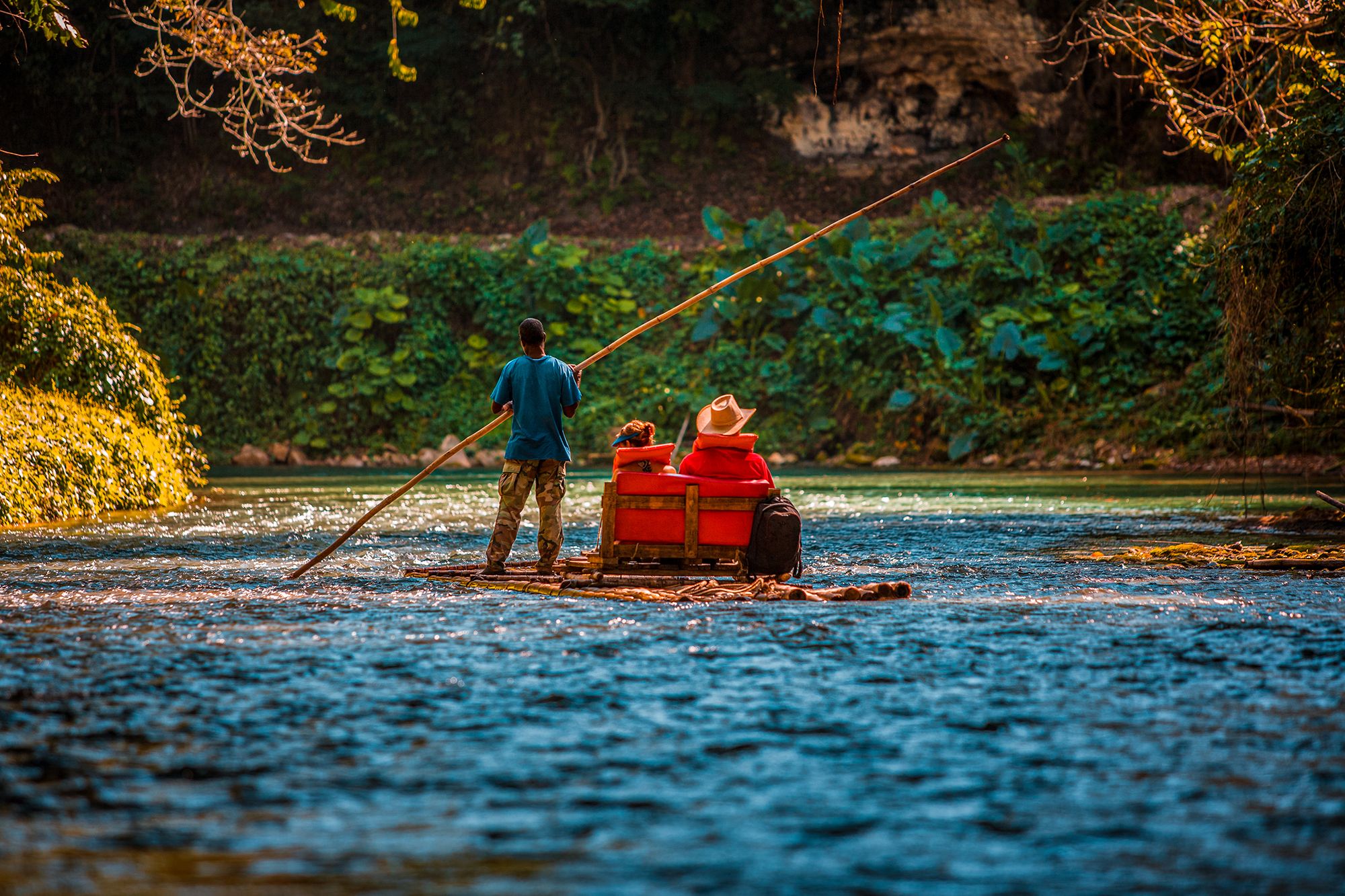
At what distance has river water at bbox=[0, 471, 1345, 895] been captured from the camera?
3.30 meters

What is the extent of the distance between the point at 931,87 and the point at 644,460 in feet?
80.1

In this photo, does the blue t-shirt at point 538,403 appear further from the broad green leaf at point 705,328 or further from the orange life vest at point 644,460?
the broad green leaf at point 705,328

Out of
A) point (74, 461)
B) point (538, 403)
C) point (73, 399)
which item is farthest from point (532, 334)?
point (73, 399)

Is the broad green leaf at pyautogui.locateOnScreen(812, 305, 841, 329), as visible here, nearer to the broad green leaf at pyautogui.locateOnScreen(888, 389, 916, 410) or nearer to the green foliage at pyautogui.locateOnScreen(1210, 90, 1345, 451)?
the broad green leaf at pyautogui.locateOnScreen(888, 389, 916, 410)

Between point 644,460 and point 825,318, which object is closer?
point 644,460

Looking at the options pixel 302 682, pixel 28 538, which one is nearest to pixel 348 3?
pixel 28 538

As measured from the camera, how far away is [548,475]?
351 inches

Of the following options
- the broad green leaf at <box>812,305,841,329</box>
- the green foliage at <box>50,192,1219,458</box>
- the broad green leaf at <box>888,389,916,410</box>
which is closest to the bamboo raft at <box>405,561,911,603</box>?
the green foliage at <box>50,192,1219,458</box>

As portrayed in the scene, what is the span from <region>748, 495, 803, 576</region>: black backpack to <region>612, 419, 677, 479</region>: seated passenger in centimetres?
65

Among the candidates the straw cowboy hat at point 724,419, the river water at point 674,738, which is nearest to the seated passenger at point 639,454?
the straw cowboy hat at point 724,419

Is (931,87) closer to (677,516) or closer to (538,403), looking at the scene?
(538,403)

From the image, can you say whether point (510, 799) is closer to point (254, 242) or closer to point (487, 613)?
point (487, 613)

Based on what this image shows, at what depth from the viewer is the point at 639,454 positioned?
8.60 meters

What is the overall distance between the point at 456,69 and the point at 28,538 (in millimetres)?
24228
